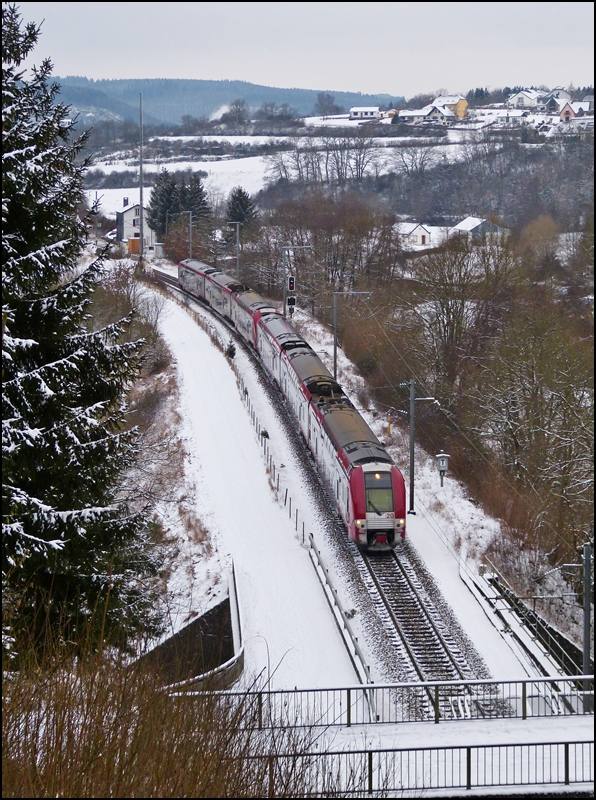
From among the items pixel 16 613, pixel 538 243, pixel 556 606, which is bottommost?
pixel 556 606

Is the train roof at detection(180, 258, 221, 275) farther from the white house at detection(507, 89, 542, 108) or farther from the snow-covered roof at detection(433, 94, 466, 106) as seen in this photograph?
the snow-covered roof at detection(433, 94, 466, 106)

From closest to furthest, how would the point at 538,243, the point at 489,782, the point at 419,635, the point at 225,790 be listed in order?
the point at 225,790 < the point at 489,782 < the point at 419,635 < the point at 538,243

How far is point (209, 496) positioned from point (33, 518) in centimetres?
1517

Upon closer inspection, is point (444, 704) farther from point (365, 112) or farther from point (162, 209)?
point (365, 112)

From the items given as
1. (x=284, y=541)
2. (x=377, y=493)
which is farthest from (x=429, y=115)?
(x=377, y=493)

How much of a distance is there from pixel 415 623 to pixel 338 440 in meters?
5.64

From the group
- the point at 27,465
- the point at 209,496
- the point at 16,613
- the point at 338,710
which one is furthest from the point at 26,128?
the point at 209,496

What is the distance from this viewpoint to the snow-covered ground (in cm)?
1645

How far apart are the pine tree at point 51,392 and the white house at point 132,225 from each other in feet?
165

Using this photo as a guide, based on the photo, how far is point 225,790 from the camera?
679cm

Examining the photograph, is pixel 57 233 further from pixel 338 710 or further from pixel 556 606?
pixel 556 606

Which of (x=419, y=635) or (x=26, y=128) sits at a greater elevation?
(x=26, y=128)

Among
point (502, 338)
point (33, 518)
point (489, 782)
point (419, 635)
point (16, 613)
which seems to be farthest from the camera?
point (502, 338)

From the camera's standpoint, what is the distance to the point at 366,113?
9381 cm
